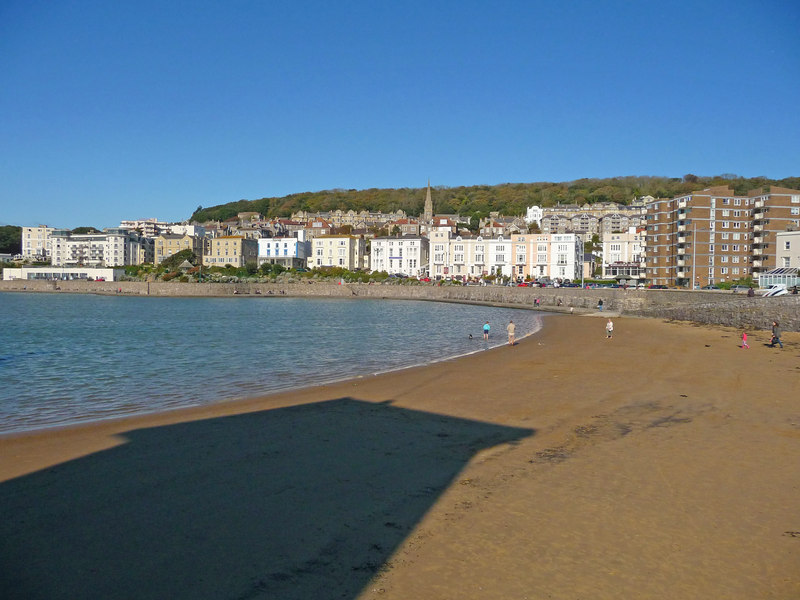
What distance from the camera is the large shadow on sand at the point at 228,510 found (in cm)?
523

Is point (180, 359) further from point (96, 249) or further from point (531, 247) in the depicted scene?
point (96, 249)

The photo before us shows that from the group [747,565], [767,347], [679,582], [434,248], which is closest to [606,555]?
[679,582]

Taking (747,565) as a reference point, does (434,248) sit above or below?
above

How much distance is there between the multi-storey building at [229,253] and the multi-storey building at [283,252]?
3.35 meters

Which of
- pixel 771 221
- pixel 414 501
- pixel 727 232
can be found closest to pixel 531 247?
pixel 727 232

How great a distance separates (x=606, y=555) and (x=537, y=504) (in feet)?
4.32

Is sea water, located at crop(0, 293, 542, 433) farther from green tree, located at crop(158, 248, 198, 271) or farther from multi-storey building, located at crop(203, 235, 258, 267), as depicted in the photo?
green tree, located at crop(158, 248, 198, 271)

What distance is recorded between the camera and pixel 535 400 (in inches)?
539

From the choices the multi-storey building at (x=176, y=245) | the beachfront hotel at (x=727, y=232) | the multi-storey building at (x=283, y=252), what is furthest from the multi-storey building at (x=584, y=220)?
the multi-storey building at (x=176, y=245)

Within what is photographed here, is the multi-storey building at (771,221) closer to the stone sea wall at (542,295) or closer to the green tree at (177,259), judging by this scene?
the stone sea wall at (542,295)

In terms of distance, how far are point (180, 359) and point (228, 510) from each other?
17472 mm

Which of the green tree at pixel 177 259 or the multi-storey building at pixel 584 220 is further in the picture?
the multi-storey building at pixel 584 220

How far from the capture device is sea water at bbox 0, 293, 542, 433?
14.3 meters

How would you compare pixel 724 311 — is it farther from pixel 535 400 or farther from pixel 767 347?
pixel 535 400
